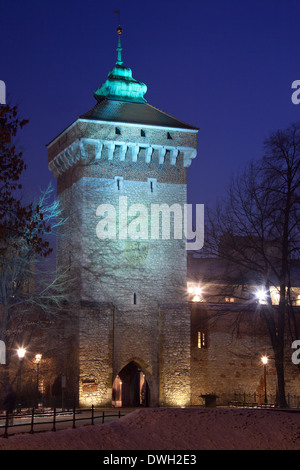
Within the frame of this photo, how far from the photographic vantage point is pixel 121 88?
4147 centimetres

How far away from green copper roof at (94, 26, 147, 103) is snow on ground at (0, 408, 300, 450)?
68.7ft

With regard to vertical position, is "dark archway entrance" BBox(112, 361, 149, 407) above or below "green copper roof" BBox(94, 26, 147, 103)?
below

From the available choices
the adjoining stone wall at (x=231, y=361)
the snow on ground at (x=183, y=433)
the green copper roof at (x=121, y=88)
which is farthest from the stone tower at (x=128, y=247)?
the snow on ground at (x=183, y=433)

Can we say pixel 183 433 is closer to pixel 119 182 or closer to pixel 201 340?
pixel 201 340

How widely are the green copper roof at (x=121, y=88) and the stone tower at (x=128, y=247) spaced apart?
136cm

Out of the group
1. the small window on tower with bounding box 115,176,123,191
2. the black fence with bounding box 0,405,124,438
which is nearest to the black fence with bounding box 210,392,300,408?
the black fence with bounding box 0,405,124,438

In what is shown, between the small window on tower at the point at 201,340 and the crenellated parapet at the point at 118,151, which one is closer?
the crenellated parapet at the point at 118,151

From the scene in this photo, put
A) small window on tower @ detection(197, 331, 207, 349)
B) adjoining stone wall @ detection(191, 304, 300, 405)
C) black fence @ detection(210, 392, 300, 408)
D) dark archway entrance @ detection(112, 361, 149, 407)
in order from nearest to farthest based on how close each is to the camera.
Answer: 1. black fence @ detection(210, 392, 300, 408)
2. adjoining stone wall @ detection(191, 304, 300, 405)
3. small window on tower @ detection(197, 331, 207, 349)
4. dark archway entrance @ detection(112, 361, 149, 407)

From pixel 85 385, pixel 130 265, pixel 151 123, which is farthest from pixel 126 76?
pixel 85 385

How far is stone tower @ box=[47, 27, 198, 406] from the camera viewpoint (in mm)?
37000

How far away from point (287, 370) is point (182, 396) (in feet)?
21.1

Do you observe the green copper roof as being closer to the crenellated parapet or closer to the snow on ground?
the crenellated parapet

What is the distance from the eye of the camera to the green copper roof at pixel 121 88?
135 ft

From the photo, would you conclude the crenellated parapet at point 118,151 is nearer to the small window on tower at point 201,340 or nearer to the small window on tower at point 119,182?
the small window on tower at point 119,182
